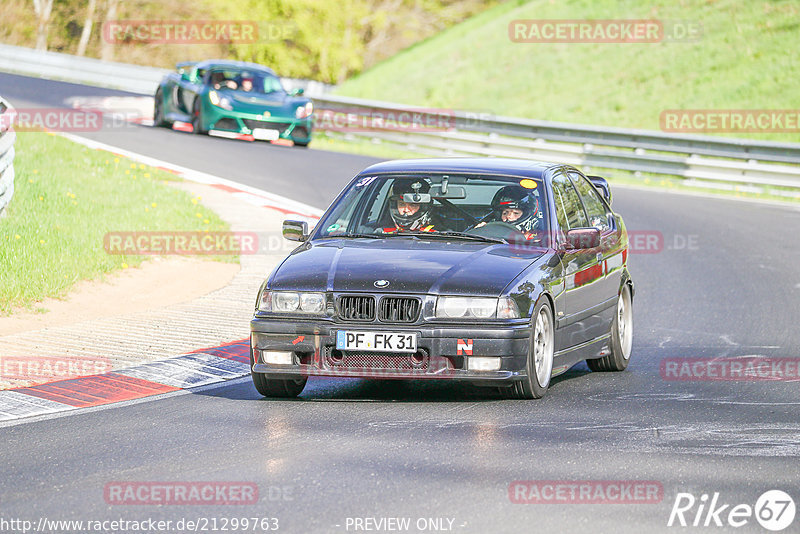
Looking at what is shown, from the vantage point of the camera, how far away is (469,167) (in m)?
9.48

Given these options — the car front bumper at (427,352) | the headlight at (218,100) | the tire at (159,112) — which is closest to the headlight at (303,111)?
the headlight at (218,100)

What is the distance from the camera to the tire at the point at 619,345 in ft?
33.1

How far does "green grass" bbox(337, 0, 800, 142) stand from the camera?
3766cm

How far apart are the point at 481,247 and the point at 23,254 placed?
6.19 meters

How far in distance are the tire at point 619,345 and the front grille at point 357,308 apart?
8.46ft

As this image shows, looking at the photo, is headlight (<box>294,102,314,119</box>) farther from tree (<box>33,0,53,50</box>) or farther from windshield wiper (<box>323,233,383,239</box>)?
tree (<box>33,0,53,50</box>)

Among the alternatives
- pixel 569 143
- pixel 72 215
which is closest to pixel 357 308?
pixel 72 215

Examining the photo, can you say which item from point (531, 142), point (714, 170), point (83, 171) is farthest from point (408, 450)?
point (531, 142)

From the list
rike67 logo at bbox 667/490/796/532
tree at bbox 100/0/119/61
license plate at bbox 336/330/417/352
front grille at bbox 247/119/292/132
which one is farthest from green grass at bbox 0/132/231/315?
tree at bbox 100/0/119/61

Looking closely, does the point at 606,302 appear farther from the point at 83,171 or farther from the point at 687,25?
the point at 687,25

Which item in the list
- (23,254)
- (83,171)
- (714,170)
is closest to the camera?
(23,254)

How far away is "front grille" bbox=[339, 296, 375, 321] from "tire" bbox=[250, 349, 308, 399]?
661 millimetres

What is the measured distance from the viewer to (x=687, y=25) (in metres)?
43.0
